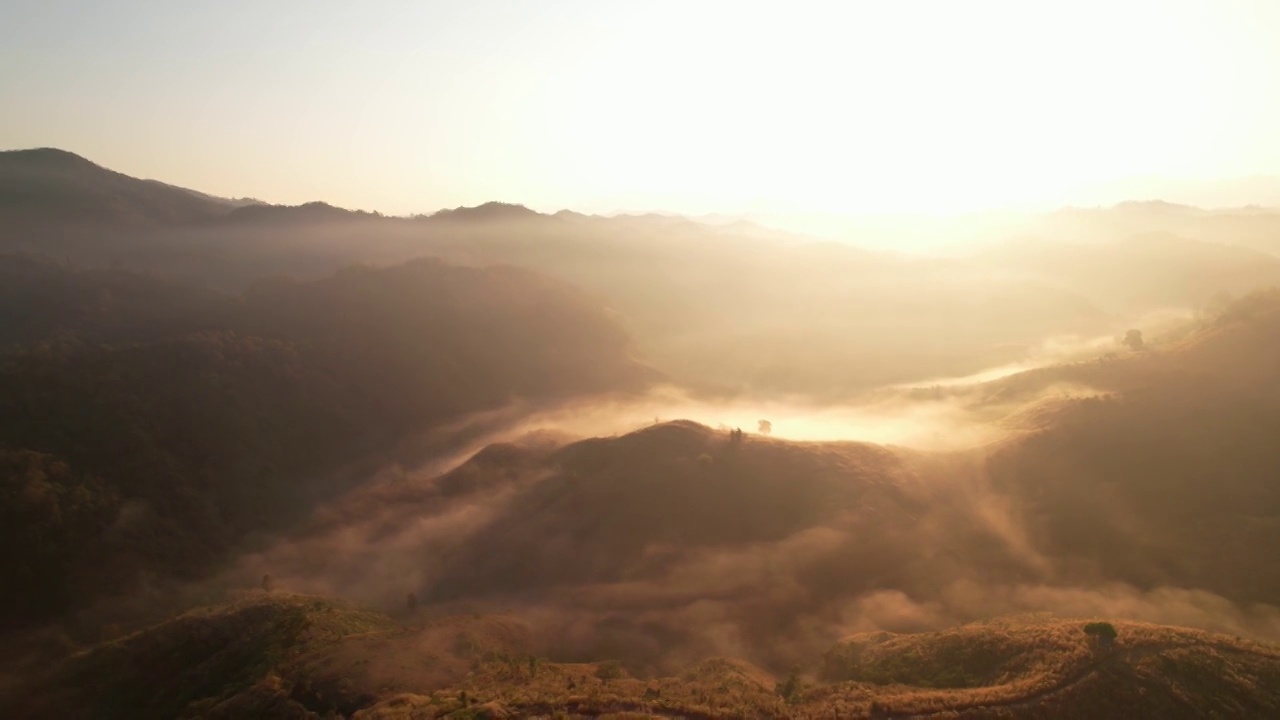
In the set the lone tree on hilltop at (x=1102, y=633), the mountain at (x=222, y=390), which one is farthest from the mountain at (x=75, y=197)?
the lone tree on hilltop at (x=1102, y=633)

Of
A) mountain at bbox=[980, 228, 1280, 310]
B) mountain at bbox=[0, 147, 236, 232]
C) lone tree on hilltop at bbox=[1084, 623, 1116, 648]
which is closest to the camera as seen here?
lone tree on hilltop at bbox=[1084, 623, 1116, 648]

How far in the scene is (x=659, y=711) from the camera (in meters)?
27.2

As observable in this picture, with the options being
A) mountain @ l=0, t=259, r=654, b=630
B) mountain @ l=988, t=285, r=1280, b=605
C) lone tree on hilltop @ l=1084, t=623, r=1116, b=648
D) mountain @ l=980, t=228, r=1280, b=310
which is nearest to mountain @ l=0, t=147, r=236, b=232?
mountain @ l=0, t=259, r=654, b=630

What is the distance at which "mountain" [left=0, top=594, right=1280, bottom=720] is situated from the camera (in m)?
27.0

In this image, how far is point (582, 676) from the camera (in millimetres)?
31547

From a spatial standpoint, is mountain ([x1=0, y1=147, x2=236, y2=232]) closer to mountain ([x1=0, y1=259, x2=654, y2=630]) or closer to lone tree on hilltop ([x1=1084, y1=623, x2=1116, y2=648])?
mountain ([x1=0, y1=259, x2=654, y2=630])

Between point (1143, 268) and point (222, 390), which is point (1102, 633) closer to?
point (222, 390)

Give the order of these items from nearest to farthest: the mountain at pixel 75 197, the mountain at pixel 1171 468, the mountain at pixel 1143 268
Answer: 1. the mountain at pixel 1171 468
2. the mountain at pixel 75 197
3. the mountain at pixel 1143 268

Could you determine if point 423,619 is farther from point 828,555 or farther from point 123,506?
point 123,506

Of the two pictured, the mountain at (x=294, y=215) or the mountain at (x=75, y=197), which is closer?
the mountain at (x=75, y=197)

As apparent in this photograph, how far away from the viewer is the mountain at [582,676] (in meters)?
27.0

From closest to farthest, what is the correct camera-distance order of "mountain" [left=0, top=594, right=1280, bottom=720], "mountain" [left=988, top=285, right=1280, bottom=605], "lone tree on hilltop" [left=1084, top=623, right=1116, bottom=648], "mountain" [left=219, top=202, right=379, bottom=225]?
"mountain" [left=0, top=594, right=1280, bottom=720] → "lone tree on hilltop" [left=1084, top=623, right=1116, bottom=648] → "mountain" [left=988, top=285, right=1280, bottom=605] → "mountain" [left=219, top=202, right=379, bottom=225]

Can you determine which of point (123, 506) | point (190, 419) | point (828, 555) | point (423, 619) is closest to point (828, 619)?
point (828, 555)

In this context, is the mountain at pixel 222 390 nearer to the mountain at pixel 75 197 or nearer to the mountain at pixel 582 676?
the mountain at pixel 582 676
